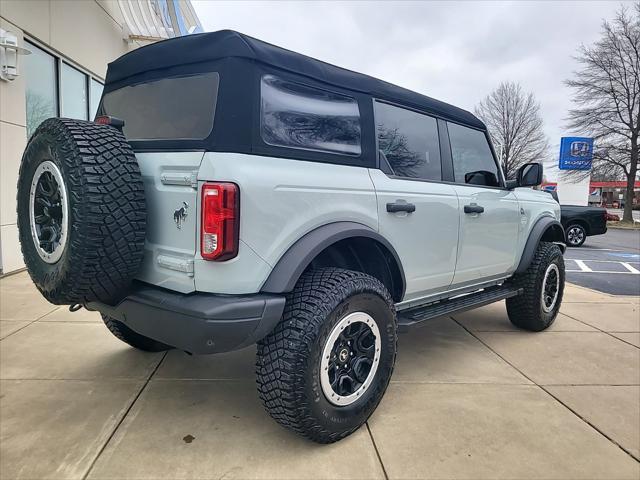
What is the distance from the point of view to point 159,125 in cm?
256

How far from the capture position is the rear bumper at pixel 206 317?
2057mm

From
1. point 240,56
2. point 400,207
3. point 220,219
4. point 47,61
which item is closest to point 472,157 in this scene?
point 400,207

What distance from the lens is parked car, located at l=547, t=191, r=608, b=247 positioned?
1409 cm

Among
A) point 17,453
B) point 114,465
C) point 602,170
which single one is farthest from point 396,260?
point 602,170

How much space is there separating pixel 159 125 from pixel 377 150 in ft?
4.25

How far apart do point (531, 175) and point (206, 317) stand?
10.5 feet

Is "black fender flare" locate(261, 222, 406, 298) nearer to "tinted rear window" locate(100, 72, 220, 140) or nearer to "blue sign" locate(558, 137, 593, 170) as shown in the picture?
"tinted rear window" locate(100, 72, 220, 140)

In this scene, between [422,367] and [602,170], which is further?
[602,170]

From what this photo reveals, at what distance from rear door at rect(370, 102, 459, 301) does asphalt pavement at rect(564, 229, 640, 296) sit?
541 centimetres

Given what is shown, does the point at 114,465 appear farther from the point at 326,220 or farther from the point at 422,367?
the point at 422,367

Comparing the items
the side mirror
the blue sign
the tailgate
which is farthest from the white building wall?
the blue sign

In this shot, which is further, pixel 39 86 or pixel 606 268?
pixel 606 268

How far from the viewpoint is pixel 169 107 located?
2.53 m

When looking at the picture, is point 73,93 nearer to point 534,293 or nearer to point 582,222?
point 534,293
